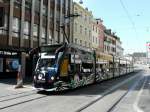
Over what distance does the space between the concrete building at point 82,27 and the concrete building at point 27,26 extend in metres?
5.76

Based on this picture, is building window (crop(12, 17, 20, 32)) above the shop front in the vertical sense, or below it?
above

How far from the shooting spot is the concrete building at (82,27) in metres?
53.5

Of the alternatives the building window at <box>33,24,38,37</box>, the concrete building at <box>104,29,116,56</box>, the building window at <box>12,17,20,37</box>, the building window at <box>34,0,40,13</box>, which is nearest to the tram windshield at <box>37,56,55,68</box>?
the building window at <box>12,17,20,37</box>

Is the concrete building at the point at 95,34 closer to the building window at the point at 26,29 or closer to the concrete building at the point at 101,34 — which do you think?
the concrete building at the point at 101,34

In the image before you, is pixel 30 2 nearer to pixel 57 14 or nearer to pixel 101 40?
pixel 57 14

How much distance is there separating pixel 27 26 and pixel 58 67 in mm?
18759

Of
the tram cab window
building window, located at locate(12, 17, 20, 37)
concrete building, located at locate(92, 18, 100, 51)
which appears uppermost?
concrete building, located at locate(92, 18, 100, 51)

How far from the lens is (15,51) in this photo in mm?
33875

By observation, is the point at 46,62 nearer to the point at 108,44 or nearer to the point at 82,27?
the point at 82,27

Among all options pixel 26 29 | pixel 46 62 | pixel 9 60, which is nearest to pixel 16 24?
pixel 26 29

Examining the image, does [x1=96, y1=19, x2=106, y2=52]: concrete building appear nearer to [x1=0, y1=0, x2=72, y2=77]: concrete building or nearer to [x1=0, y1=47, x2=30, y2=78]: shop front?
[x1=0, y1=0, x2=72, y2=77]: concrete building

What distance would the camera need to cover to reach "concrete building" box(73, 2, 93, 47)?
53469 millimetres

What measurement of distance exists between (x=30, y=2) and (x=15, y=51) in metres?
6.62

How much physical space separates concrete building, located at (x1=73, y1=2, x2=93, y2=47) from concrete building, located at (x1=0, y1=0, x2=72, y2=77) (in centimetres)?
576
